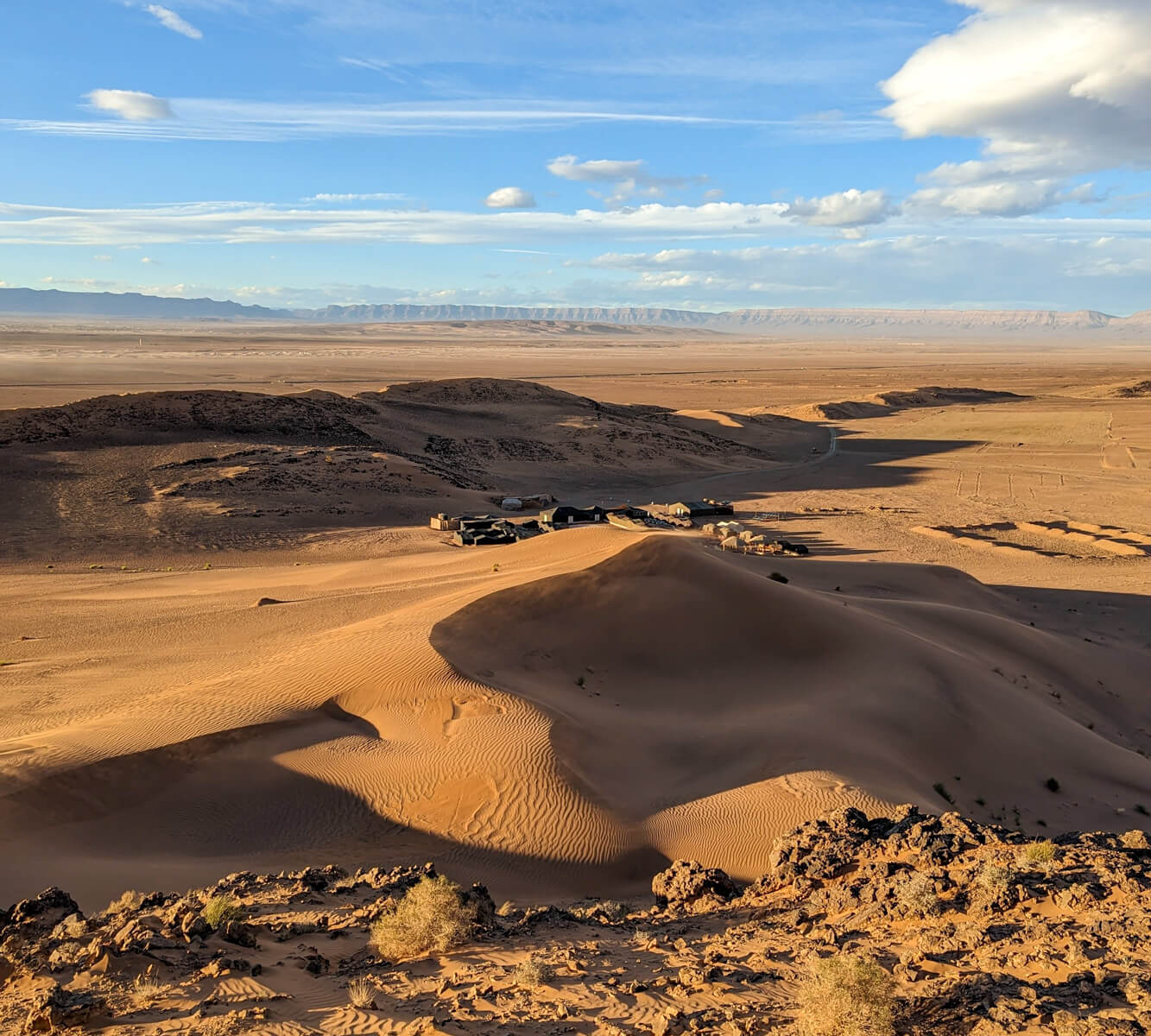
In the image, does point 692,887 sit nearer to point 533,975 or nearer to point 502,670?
point 533,975

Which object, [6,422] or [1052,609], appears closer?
[1052,609]

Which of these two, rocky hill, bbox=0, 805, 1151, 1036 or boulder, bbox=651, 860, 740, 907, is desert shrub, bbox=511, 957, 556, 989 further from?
boulder, bbox=651, 860, 740, 907

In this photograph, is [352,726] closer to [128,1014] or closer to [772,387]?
[128,1014]

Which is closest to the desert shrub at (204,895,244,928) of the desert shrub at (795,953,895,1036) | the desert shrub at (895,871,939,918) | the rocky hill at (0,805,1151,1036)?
the rocky hill at (0,805,1151,1036)

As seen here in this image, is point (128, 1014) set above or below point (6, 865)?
above

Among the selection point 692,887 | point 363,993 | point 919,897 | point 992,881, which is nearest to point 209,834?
point 363,993

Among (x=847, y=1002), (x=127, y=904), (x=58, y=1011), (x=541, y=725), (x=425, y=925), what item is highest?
(x=847, y=1002)

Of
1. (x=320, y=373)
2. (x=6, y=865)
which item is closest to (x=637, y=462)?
(x=6, y=865)
